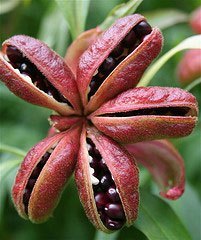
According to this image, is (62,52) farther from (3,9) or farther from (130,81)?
(130,81)

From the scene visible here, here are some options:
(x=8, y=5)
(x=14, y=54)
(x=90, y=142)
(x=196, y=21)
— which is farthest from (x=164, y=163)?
(x=8, y=5)

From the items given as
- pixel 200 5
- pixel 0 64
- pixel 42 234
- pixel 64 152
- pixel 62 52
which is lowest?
pixel 42 234

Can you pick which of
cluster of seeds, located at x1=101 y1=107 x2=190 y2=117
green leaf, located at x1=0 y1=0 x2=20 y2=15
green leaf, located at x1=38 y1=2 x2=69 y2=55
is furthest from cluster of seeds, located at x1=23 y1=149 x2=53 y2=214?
green leaf, located at x1=0 y1=0 x2=20 y2=15

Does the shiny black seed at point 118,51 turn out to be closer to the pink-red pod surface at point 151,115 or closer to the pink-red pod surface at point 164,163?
the pink-red pod surface at point 151,115

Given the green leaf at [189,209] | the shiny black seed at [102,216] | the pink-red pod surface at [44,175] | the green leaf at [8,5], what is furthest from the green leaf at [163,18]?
the shiny black seed at [102,216]

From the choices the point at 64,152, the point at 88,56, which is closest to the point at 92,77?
the point at 88,56

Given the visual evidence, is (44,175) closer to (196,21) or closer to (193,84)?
(193,84)

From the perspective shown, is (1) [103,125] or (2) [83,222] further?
(2) [83,222]
